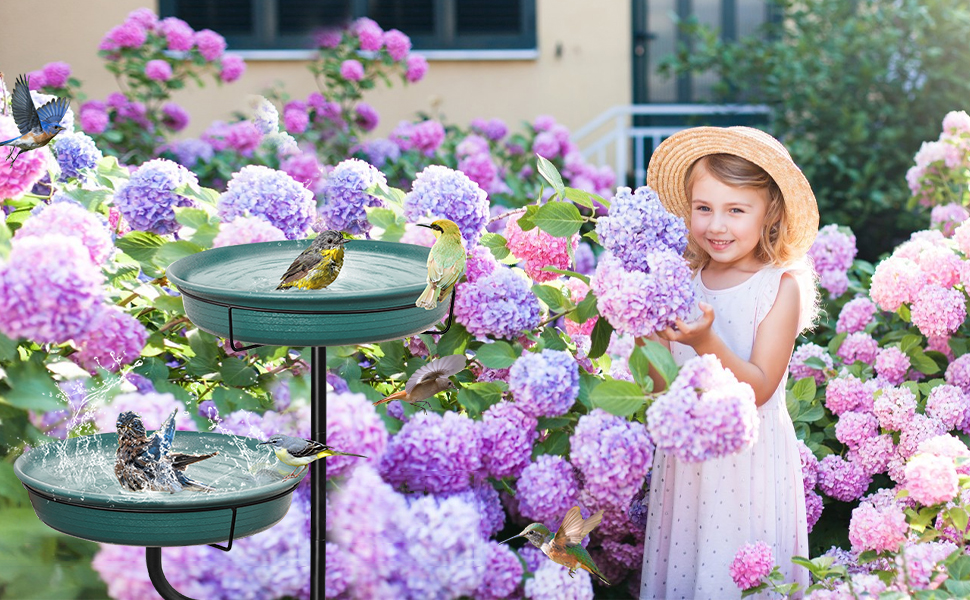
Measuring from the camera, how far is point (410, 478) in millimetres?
1485

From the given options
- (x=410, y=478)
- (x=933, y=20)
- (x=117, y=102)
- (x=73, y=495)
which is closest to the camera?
(x=73, y=495)

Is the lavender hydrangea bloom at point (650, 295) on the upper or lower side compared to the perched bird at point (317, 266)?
lower

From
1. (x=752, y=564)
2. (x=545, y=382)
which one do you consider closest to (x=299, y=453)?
(x=545, y=382)

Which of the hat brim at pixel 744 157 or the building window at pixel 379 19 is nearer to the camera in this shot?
the hat brim at pixel 744 157

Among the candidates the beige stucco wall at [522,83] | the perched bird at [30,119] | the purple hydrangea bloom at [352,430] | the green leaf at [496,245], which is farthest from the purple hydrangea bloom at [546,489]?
the beige stucco wall at [522,83]

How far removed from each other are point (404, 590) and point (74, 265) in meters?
0.63

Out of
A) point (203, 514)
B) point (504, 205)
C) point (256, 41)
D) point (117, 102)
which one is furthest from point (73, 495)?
point (256, 41)

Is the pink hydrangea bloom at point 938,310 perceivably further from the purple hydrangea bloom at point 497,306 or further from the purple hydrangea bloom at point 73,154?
the purple hydrangea bloom at point 73,154

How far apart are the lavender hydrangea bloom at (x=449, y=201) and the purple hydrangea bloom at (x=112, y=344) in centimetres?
48

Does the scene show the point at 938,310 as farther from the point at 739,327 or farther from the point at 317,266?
the point at 317,266

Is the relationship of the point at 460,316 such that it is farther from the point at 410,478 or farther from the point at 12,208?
the point at 12,208

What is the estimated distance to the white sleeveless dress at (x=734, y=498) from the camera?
166 cm

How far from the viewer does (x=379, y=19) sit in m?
6.64

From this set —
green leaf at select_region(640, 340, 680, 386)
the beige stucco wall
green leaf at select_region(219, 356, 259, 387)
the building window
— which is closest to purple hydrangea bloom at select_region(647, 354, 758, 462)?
green leaf at select_region(640, 340, 680, 386)
